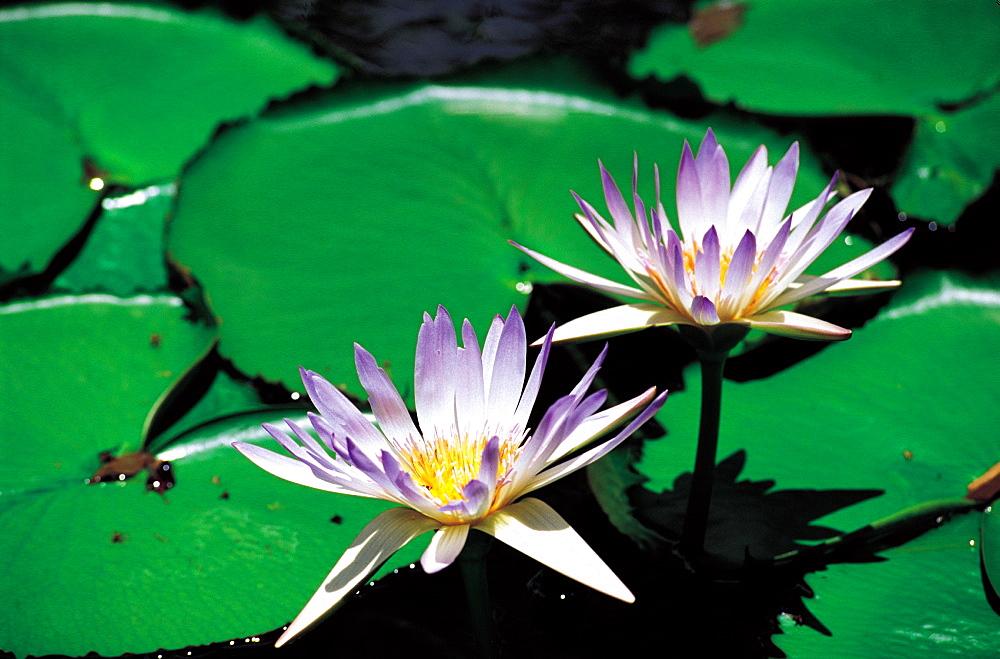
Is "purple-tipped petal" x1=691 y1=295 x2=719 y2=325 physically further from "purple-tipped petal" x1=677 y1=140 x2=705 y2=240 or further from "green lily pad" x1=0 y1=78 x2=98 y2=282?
"green lily pad" x1=0 y1=78 x2=98 y2=282

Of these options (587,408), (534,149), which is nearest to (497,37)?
(534,149)

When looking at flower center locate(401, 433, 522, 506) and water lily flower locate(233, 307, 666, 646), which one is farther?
flower center locate(401, 433, 522, 506)

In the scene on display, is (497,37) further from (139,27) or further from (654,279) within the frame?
(654,279)

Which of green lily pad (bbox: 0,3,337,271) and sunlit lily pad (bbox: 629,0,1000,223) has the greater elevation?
sunlit lily pad (bbox: 629,0,1000,223)

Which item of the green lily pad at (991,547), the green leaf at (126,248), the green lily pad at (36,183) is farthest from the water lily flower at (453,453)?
the green lily pad at (36,183)

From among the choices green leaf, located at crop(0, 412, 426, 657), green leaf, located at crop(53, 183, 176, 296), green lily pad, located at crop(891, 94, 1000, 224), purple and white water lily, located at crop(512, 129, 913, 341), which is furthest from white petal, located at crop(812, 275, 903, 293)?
green leaf, located at crop(53, 183, 176, 296)

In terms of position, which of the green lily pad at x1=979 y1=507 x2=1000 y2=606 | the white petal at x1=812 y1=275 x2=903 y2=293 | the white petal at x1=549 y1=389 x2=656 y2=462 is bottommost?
the green lily pad at x1=979 y1=507 x2=1000 y2=606

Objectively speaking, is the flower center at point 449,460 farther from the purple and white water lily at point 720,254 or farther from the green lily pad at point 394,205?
the green lily pad at point 394,205
